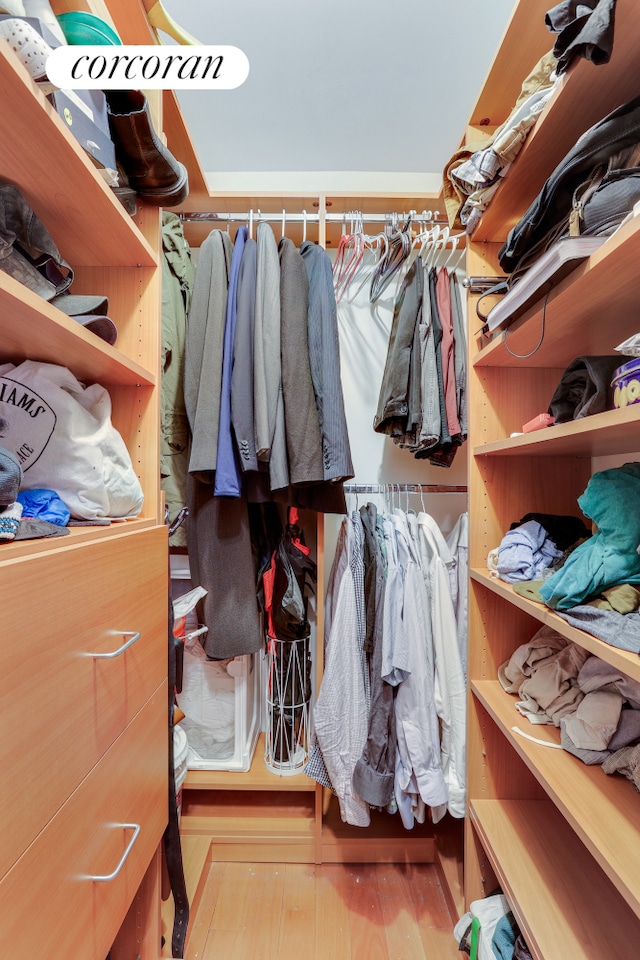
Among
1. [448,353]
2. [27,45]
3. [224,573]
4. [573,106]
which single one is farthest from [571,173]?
[224,573]

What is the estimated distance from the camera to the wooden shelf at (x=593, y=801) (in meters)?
0.57

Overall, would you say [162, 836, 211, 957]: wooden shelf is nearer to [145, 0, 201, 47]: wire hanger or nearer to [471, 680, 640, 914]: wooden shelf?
[471, 680, 640, 914]: wooden shelf

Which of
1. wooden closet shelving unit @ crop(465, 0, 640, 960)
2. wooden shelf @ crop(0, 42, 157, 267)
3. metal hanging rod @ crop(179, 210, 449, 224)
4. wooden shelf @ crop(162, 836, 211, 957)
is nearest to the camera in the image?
wooden shelf @ crop(0, 42, 157, 267)

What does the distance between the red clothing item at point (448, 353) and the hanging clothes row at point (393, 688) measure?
364 mm

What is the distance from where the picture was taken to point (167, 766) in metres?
0.90

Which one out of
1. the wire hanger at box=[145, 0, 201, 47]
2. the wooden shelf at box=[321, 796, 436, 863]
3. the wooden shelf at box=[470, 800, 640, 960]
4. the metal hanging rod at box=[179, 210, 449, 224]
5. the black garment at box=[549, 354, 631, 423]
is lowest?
the wooden shelf at box=[321, 796, 436, 863]

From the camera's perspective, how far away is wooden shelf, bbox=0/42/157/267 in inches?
21.2

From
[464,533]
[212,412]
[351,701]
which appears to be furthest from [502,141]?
[351,701]

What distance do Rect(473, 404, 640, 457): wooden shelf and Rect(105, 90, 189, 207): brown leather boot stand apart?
869mm

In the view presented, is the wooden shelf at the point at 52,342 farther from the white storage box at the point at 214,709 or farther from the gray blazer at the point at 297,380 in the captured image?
the white storage box at the point at 214,709

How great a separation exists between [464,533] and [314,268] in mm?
936

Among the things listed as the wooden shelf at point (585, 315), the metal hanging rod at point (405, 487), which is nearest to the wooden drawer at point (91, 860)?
the metal hanging rod at point (405, 487)

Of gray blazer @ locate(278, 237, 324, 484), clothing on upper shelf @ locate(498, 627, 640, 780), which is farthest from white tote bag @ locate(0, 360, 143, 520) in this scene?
clothing on upper shelf @ locate(498, 627, 640, 780)

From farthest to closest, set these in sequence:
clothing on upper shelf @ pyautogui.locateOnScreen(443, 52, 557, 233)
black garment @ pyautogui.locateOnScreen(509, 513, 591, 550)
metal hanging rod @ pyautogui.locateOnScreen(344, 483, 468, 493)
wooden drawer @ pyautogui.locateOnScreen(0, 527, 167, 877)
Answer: metal hanging rod @ pyautogui.locateOnScreen(344, 483, 468, 493) < black garment @ pyautogui.locateOnScreen(509, 513, 591, 550) < clothing on upper shelf @ pyautogui.locateOnScreen(443, 52, 557, 233) < wooden drawer @ pyautogui.locateOnScreen(0, 527, 167, 877)
